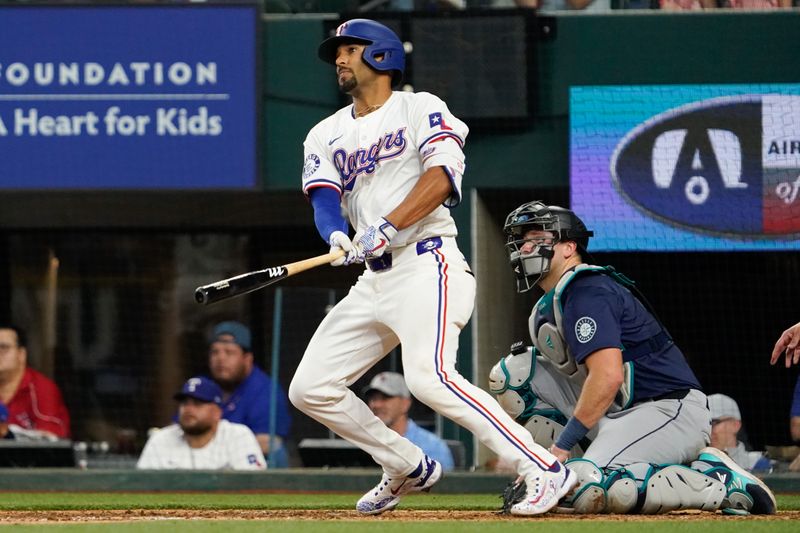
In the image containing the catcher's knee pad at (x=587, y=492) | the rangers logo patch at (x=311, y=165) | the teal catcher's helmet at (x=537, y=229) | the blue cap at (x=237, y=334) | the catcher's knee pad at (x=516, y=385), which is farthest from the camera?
the blue cap at (x=237, y=334)

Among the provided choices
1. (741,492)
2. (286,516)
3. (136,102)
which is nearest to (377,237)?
(286,516)

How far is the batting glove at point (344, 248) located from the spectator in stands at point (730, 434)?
3876 millimetres

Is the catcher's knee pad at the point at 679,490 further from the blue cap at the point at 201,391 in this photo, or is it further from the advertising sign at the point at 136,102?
the advertising sign at the point at 136,102

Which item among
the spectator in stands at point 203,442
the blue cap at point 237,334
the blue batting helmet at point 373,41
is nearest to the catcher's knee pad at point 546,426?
the blue batting helmet at point 373,41

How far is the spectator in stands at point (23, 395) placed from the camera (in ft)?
31.1

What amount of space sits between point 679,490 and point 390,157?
160 centimetres

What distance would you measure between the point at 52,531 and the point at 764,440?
18.9 ft

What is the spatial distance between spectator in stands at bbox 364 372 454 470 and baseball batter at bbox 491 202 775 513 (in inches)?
108

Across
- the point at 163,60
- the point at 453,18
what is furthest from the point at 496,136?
the point at 163,60

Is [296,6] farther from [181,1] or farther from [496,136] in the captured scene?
[496,136]

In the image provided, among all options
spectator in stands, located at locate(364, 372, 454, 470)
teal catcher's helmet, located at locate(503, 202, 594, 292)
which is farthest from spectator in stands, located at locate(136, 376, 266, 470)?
teal catcher's helmet, located at locate(503, 202, 594, 292)

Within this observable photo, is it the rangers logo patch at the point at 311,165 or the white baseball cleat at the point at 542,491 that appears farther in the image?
the rangers logo patch at the point at 311,165

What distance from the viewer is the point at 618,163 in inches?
367

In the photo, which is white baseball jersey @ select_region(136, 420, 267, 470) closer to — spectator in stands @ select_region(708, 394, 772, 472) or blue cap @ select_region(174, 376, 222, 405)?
blue cap @ select_region(174, 376, 222, 405)
